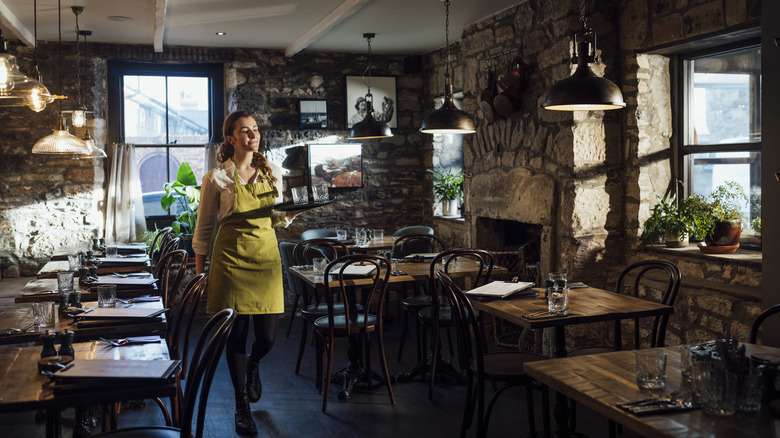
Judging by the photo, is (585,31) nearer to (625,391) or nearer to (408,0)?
(625,391)

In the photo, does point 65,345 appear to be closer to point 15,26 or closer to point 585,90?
point 585,90

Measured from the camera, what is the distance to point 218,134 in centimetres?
718

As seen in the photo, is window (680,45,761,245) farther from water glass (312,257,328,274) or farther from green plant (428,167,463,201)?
green plant (428,167,463,201)

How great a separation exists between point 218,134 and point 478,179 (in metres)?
2.93

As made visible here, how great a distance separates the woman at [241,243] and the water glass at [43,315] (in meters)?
0.82

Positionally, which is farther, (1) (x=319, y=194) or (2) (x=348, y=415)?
(2) (x=348, y=415)

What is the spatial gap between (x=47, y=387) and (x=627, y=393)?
5.39 feet

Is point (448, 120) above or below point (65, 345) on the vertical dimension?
above

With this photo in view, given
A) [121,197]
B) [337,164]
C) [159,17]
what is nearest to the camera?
[159,17]

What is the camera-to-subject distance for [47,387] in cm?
192

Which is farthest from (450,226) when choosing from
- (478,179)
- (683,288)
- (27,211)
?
(27,211)

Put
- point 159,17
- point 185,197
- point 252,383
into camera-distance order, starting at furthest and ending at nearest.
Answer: point 185,197, point 159,17, point 252,383

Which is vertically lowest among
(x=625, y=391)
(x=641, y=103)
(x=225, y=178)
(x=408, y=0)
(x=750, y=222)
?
(x=625, y=391)

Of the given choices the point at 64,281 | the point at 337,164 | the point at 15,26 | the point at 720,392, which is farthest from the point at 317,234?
the point at 720,392
